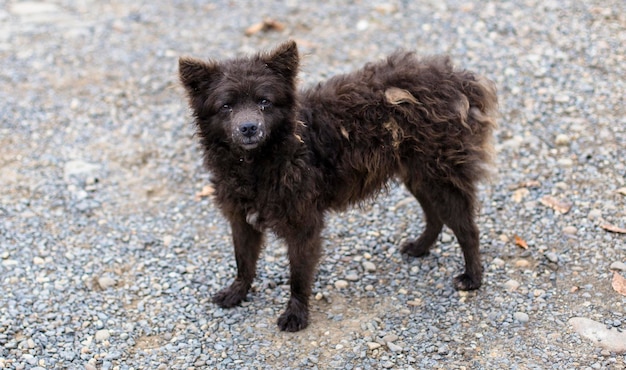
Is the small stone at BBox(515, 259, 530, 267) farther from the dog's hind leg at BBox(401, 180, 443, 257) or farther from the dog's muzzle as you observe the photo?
the dog's muzzle

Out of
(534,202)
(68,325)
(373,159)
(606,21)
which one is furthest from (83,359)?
(606,21)

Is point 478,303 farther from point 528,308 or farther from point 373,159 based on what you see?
point 373,159

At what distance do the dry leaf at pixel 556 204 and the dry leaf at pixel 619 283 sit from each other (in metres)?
0.89

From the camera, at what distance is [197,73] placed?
15.6ft

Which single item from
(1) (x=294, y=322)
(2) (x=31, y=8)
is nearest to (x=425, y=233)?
(1) (x=294, y=322)

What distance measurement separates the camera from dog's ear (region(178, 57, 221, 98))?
4715mm

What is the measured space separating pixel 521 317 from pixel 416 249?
1.11m

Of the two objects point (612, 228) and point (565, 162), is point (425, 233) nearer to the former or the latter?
point (612, 228)

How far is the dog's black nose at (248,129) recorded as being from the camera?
14.9 ft

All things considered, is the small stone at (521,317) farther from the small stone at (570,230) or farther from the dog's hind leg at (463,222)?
the small stone at (570,230)

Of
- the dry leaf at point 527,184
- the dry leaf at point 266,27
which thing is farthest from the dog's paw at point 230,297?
the dry leaf at point 266,27

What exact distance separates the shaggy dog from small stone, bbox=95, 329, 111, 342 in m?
1.11

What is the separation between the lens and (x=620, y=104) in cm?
730

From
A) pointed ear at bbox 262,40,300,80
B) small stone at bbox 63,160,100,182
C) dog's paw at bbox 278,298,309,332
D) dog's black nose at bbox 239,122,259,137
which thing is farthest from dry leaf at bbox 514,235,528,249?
small stone at bbox 63,160,100,182
